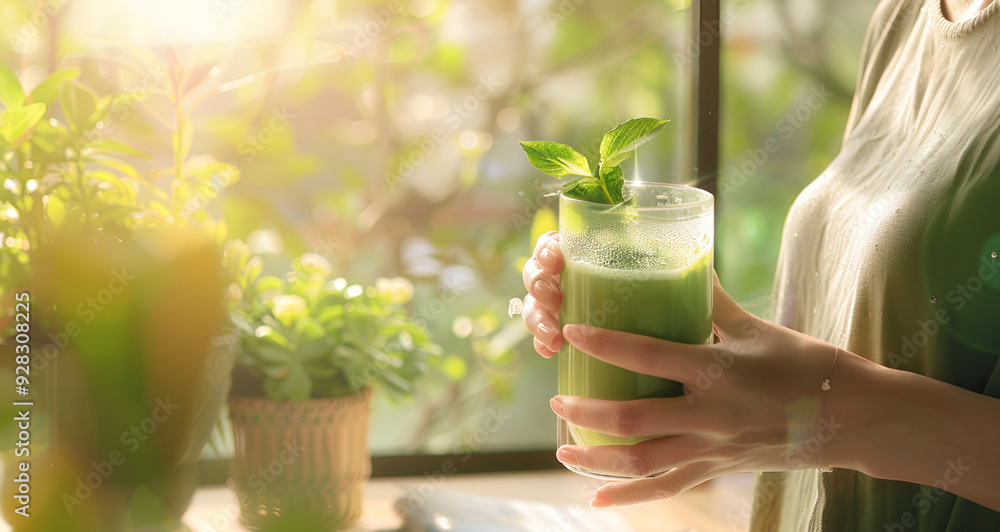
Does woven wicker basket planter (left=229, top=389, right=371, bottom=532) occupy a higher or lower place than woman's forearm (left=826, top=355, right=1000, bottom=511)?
lower

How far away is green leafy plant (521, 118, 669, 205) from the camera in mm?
520

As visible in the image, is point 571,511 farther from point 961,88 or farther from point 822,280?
point 961,88

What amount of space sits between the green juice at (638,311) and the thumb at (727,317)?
1 cm

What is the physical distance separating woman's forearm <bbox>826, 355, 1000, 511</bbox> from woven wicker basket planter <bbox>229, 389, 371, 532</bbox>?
0.68 m

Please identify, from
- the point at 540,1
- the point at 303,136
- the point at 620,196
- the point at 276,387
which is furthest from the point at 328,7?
the point at 620,196

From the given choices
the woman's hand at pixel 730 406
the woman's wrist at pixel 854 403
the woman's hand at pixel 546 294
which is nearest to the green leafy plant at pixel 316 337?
the woman's hand at pixel 546 294

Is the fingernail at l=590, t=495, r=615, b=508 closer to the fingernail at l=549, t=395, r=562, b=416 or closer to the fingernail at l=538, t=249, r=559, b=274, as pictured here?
the fingernail at l=549, t=395, r=562, b=416

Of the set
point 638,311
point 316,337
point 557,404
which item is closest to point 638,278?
point 638,311

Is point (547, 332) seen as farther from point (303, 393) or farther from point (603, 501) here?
point (303, 393)

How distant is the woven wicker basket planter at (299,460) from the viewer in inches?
36.9

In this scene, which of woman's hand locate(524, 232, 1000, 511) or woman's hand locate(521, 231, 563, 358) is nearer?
woman's hand locate(524, 232, 1000, 511)

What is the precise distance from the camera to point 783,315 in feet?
2.62

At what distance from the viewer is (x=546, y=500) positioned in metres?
1.23

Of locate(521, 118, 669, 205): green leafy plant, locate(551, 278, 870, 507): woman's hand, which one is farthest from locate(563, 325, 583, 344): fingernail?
locate(521, 118, 669, 205): green leafy plant
